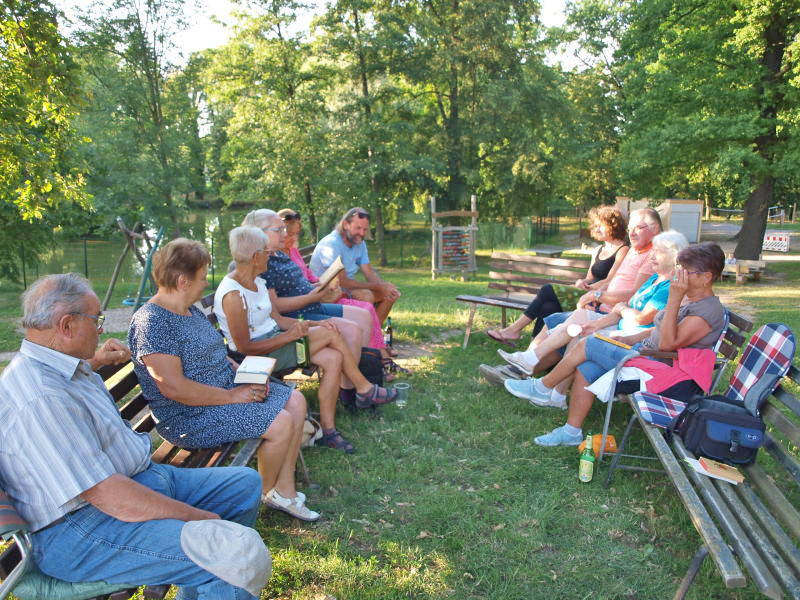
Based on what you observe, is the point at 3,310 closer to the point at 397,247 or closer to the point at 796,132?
the point at 397,247

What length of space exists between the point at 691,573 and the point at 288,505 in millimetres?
1880

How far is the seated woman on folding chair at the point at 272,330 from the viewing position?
3.69 meters

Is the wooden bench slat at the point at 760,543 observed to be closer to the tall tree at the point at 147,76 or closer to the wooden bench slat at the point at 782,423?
the wooden bench slat at the point at 782,423

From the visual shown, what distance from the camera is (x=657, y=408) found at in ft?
11.0

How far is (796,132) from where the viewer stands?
12.7m

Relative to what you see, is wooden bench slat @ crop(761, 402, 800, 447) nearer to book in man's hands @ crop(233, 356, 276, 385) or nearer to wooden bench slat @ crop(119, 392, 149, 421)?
book in man's hands @ crop(233, 356, 276, 385)

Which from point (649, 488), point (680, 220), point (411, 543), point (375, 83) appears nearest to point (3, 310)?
point (411, 543)

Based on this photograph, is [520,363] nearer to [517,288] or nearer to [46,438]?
[517,288]

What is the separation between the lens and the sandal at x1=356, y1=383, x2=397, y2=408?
14.1ft

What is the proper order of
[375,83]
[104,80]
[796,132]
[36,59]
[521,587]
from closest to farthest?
1. [521,587]
2. [36,59]
3. [796,132]
4. [104,80]
5. [375,83]

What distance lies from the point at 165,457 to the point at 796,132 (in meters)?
14.7

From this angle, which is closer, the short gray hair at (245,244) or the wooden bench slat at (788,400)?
the wooden bench slat at (788,400)

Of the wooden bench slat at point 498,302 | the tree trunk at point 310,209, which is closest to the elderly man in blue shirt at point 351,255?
the wooden bench slat at point 498,302

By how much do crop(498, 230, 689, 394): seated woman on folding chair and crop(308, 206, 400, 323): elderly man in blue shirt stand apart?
1.64 metres
